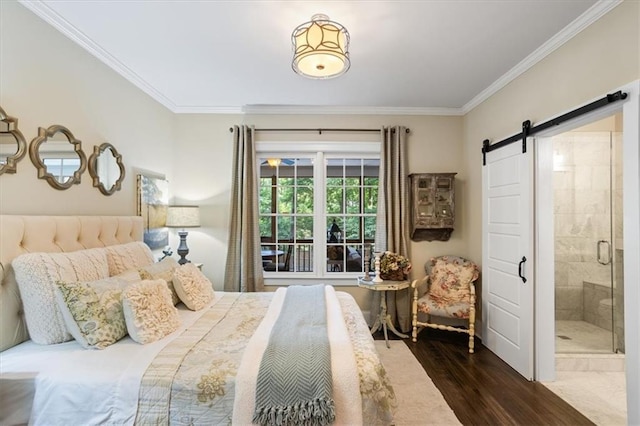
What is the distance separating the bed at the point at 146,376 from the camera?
4.68ft

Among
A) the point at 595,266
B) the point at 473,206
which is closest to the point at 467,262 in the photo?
the point at 473,206

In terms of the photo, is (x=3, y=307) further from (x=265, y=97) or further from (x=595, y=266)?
(x=595, y=266)

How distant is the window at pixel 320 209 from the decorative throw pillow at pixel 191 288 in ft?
5.21

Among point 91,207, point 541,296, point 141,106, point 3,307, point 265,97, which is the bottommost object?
point 541,296

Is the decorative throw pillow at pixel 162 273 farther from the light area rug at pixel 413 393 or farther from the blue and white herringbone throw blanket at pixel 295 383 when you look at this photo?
the light area rug at pixel 413 393

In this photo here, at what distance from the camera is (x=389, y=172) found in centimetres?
398

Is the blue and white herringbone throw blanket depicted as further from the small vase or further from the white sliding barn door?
the white sliding barn door

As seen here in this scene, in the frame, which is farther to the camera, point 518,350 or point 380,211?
point 380,211

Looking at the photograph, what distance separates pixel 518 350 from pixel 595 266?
1.93 m

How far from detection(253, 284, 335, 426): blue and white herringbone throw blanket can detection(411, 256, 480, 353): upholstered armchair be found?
2121 millimetres

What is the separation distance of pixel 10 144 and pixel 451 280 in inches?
158

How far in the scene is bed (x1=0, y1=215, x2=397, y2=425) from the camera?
4.68 ft

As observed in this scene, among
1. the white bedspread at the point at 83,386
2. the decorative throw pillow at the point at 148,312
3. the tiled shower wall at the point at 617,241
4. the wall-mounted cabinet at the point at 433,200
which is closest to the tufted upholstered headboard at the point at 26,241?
the white bedspread at the point at 83,386

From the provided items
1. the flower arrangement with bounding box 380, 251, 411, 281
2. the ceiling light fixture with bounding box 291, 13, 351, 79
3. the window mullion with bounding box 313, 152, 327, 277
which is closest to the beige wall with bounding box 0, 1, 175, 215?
the ceiling light fixture with bounding box 291, 13, 351, 79
